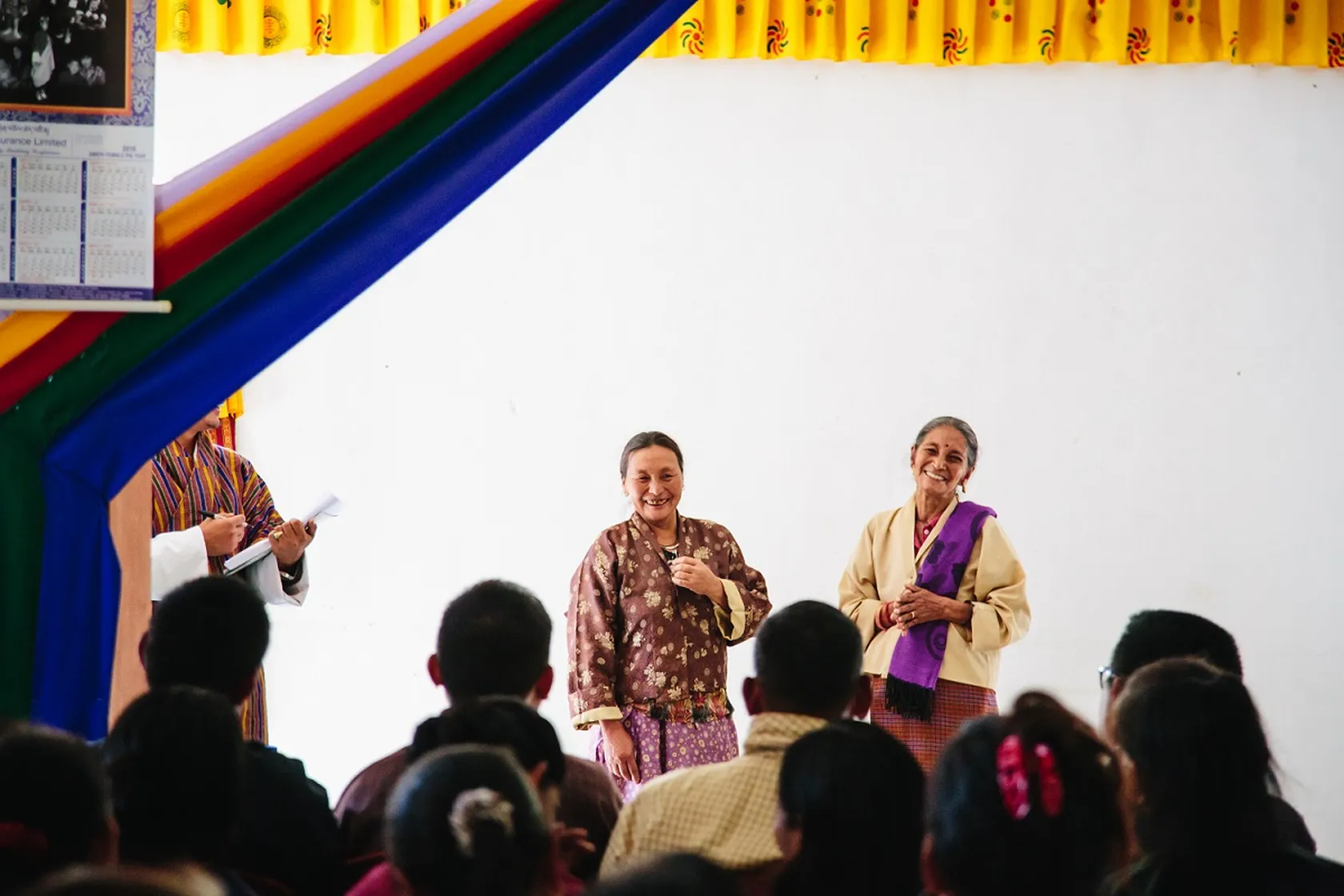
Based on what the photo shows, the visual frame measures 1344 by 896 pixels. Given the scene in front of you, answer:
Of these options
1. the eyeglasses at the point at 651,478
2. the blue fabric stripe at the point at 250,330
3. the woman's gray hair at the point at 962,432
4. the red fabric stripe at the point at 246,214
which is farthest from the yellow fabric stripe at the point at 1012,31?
the red fabric stripe at the point at 246,214

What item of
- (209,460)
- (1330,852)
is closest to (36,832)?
(209,460)

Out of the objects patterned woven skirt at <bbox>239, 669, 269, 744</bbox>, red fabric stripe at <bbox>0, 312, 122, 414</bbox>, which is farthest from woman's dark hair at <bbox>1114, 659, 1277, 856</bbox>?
patterned woven skirt at <bbox>239, 669, 269, 744</bbox>

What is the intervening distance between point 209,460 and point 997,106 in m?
2.66

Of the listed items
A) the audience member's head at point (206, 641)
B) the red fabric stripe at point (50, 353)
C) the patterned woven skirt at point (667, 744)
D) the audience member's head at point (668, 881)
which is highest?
the red fabric stripe at point (50, 353)

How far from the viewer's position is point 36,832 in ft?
4.41

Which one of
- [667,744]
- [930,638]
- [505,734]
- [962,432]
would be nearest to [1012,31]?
[962,432]

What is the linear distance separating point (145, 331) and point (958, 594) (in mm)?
2129

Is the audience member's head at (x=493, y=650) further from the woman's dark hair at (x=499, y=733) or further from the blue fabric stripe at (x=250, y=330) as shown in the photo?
the blue fabric stripe at (x=250, y=330)

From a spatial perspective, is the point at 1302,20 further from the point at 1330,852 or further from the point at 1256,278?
the point at 1330,852

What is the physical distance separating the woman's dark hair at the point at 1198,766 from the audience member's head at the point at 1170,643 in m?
0.61

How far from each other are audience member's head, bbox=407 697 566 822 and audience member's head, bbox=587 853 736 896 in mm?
609

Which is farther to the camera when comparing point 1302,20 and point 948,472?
point 1302,20

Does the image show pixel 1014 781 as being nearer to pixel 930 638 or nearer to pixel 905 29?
pixel 930 638

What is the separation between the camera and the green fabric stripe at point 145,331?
6.64 ft
